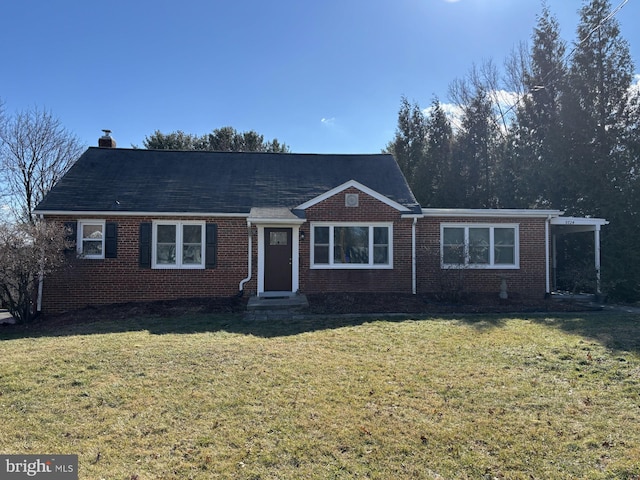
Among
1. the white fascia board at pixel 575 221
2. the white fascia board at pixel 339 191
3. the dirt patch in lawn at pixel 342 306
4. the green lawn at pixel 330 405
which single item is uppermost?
the white fascia board at pixel 339 191

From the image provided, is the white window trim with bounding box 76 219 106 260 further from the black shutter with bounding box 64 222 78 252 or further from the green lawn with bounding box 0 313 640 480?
the green lawn with bounding box 0 313 640 480

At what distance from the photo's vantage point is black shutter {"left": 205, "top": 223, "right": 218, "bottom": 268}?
1170 cm

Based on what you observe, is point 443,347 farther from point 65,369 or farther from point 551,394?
point 65,369

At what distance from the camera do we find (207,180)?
44.7ft

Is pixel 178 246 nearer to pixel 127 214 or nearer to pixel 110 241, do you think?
pixel 127 214

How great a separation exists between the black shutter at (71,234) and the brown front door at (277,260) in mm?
5315

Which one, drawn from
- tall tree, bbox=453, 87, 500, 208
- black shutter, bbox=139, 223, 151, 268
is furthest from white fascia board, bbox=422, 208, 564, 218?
tall tree, bbox=453, 87, 500, 208

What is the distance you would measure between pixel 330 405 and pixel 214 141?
30.7 metres

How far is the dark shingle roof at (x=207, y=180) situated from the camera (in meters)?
11.9

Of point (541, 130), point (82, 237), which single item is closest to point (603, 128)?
point (541, 130)

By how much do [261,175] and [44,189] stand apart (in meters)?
17.3

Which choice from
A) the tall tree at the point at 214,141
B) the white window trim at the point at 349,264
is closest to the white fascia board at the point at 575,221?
the white window trim at the point at 349,264

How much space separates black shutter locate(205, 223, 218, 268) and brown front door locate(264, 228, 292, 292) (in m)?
1.47

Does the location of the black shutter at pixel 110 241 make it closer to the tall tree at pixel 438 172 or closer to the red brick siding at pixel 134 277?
the red brick siding at pixel 134 277
